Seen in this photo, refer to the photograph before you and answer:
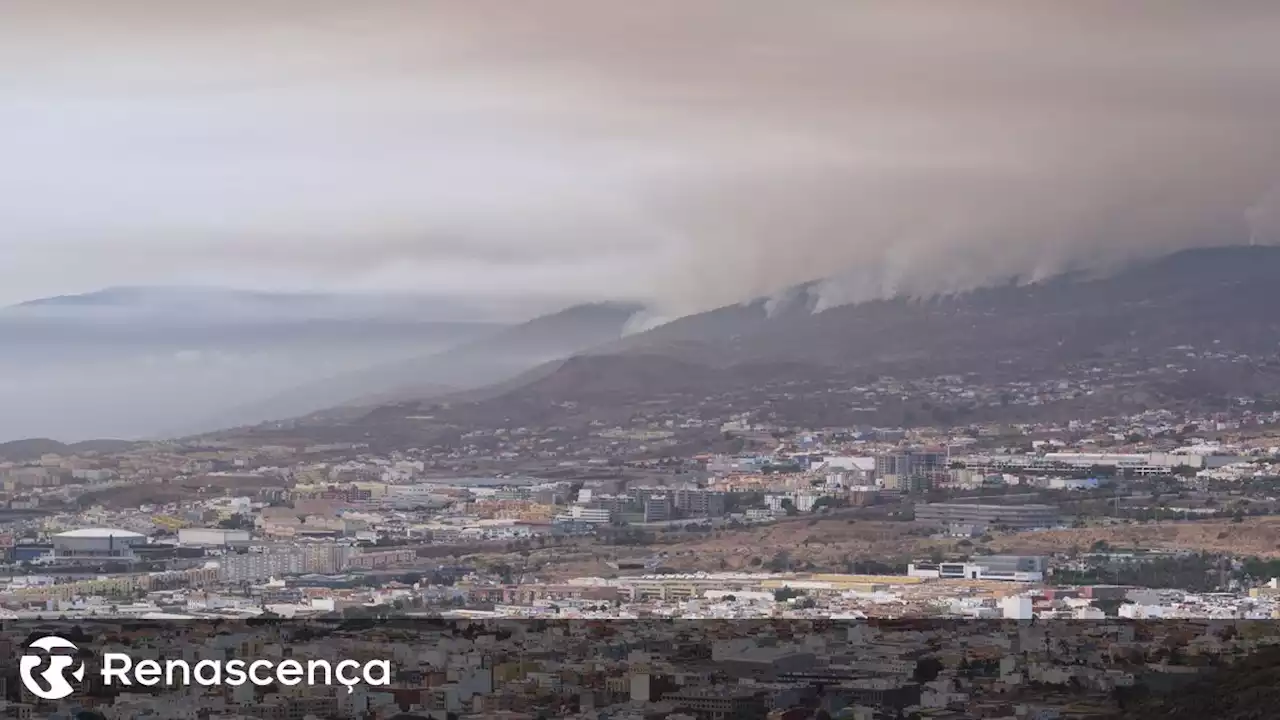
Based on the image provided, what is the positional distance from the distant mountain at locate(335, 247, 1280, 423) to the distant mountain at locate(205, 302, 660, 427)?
15.0 ft

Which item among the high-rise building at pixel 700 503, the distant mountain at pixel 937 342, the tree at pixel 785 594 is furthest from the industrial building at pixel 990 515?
the distant mountain at pixel 937 342

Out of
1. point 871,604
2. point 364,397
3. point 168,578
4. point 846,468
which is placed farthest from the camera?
point 364,397

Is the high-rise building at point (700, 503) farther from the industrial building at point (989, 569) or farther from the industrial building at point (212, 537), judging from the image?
the industrial building at point (989, 569)

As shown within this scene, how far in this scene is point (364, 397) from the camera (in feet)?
206

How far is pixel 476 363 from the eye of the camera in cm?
7206

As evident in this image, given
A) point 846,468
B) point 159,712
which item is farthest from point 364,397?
point 159,712

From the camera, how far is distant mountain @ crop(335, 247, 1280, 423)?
5325 centimetres

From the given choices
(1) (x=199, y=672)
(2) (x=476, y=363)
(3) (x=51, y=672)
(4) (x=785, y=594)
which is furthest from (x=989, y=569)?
(2) (x=476, y=363)

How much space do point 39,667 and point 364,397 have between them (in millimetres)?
45592

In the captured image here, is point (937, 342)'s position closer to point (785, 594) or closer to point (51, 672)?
point (785, 594)

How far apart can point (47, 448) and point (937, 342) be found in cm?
2105

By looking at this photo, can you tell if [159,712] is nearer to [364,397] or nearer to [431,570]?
[431,570]

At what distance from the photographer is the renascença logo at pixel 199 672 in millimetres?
16875

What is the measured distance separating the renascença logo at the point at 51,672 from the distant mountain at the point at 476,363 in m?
46.8
